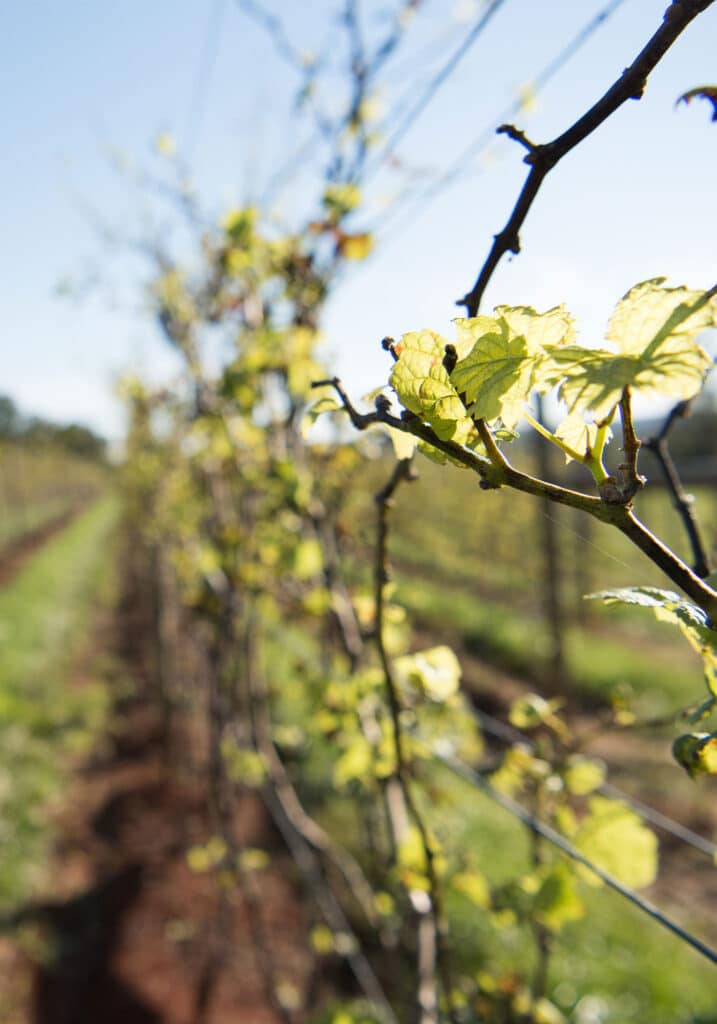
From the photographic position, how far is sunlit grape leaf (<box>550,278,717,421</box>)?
0.42 m

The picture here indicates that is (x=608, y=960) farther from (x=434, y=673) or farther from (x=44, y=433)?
(x=44, y=433)

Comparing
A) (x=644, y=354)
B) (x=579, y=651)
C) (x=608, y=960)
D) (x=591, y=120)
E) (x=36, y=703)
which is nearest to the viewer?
(x=644, y=354)

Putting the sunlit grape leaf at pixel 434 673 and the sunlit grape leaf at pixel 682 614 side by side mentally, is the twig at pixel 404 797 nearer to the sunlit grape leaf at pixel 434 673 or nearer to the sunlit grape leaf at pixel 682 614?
the sunlit grape leaf at pixel 434 673

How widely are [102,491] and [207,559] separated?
67281mm

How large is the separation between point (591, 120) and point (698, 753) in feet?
1.87

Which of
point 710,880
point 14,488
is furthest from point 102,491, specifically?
point 710,880

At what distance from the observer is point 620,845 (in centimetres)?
115

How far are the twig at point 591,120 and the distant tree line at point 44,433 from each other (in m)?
40.1

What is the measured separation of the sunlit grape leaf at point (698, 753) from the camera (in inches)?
24.2

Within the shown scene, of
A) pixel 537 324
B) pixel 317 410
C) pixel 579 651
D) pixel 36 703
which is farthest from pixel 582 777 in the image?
pixel 579 651

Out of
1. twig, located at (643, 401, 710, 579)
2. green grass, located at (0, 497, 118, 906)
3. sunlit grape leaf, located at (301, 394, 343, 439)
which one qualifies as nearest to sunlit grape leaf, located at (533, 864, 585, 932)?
twig, located at (643, 401, 710, 579)

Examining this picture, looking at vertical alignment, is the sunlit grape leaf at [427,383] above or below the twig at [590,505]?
above

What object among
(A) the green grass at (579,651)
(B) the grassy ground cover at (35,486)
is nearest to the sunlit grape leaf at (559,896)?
(A) the green grass at (579,651)

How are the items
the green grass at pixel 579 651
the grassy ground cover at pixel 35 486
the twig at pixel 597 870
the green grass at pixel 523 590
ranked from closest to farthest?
the twig at pixel 597 870, the green grass at pixel 579 651, the green grass at pixel 523 590, the grassy ground cover at pixel 35 486
